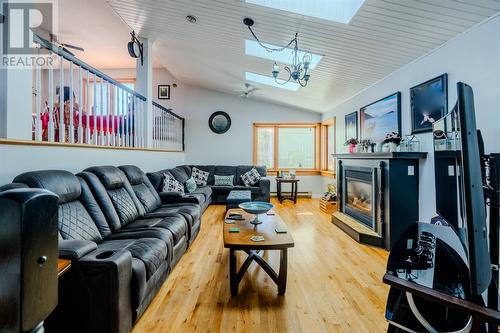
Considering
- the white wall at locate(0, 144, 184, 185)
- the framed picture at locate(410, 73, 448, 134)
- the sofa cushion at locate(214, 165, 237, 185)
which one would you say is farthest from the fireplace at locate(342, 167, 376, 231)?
the white wall at locate(0, 144, 184, 185)

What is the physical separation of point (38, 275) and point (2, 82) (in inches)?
70.6

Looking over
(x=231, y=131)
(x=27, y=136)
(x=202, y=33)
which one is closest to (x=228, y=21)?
(x=202, y=33)

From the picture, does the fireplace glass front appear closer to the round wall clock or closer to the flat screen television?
the flat screen television

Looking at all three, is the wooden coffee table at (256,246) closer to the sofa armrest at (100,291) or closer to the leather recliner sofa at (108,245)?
the leather recliner sofa at (108,245)

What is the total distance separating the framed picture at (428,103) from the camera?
2.61 m

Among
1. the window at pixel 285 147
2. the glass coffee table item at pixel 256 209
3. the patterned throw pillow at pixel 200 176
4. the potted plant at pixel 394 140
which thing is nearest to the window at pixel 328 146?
the window at pixel 285 147

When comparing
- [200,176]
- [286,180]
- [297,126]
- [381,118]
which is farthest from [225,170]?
[381,118]

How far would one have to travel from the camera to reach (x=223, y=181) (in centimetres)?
626

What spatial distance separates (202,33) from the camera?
12.4 feet

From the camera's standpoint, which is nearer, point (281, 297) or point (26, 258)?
point (26, 258)

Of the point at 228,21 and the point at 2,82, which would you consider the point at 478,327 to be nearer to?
the point at 2,82

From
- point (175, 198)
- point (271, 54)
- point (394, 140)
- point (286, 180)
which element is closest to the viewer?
point (394, 140)

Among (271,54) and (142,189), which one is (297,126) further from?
(142,189)

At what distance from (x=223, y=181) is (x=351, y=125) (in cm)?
322
